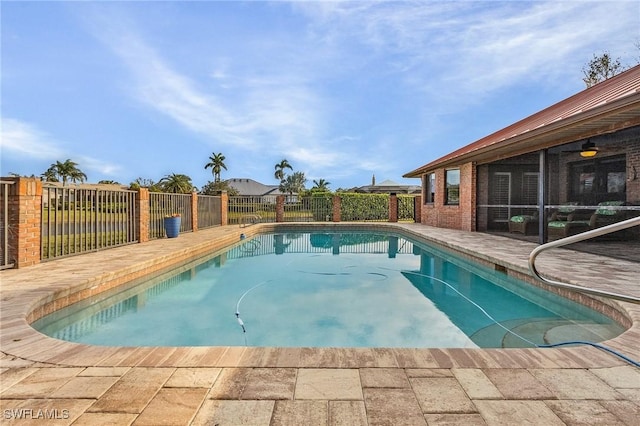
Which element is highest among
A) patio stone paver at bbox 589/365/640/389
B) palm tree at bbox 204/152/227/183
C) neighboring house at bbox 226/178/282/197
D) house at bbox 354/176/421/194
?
palm tree at bbox 204/152/227/183

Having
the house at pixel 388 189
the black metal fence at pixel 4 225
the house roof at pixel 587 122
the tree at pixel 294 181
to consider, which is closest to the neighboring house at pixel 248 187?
the tree at pixel 294 181

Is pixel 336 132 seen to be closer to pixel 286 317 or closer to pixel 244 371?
pixel 286 317

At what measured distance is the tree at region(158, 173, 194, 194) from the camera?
29459mm

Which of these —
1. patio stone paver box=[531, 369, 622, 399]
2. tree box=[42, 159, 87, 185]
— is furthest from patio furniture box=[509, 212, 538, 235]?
tree box=[42, 159, 87, 185]

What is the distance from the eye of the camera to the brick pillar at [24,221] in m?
5.20

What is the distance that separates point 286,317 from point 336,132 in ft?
93.2

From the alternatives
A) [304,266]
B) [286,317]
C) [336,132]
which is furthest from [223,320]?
[336,132]

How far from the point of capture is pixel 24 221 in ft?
17.3

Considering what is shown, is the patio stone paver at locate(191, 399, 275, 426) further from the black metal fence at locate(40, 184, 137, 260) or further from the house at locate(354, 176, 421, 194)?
the house at locate(354, 176, 421, 194)

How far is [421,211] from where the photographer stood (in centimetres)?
1600

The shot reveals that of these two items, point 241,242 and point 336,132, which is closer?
point 241,242

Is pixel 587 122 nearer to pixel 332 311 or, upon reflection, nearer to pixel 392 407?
pixel 332 311

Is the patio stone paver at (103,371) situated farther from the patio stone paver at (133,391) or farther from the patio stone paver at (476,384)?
the patio stone paver at (476,384)

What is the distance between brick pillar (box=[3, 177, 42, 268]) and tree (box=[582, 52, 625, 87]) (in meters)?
25.5
